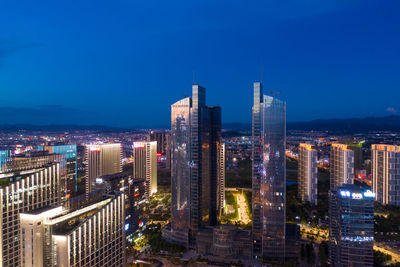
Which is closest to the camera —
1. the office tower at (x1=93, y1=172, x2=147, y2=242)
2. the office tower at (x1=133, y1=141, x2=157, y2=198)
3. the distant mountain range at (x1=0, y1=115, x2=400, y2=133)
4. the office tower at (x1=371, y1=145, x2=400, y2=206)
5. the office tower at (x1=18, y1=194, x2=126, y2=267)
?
the office tower at (x1=18, y1=194, x2=126, y2=267)

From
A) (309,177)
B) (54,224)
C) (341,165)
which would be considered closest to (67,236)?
(54,224)

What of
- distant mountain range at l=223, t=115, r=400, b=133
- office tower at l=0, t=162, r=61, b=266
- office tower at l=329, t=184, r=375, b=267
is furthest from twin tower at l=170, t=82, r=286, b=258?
distant mountain range at l=223, t=115, r=400, b=133

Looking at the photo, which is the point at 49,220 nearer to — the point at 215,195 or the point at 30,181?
the point at 30,181

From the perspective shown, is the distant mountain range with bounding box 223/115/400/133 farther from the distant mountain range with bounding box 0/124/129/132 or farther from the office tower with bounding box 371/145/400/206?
the distant mountain range with bounding box 0/124/129/132

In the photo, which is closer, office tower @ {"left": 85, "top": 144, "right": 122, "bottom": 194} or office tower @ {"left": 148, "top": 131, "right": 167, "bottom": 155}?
office tower @ {"left": 85, "top": 144, "right": 122, "bottom": 194}

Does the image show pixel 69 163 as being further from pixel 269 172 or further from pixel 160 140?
pixel 269 172

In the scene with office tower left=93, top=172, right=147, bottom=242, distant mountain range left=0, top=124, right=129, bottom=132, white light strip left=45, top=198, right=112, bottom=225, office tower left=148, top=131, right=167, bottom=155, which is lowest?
office tower left=93, top=172, right=147, bottom=242
